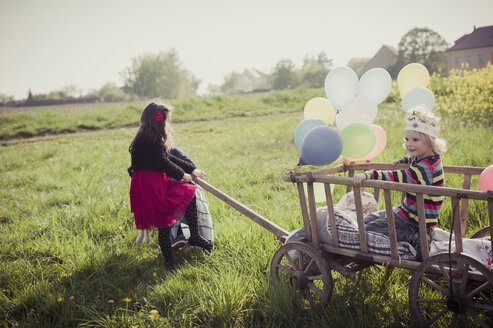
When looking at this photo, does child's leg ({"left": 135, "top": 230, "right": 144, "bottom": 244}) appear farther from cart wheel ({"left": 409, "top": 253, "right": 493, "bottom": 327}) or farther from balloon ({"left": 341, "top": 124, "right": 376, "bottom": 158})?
cart wheel ({"left": 409, "top": 253, "right": 493, "bottom": 327})

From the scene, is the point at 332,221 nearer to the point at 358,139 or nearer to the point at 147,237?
the point at 358,139

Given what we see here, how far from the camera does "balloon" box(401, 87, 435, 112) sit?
272 cm

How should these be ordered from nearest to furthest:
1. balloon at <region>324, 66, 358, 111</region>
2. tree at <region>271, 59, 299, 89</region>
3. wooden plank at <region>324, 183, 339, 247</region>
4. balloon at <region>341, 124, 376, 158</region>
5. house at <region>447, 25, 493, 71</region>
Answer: wooden plank at <region>324, 183, 339, 247</region> < balloon at <region>341, 124, 376, 158</region> < balloon at <region>324, 66, 358, 111</region> < house at <region>447, 25, 493, 71</region> < tree at <region>271, 59, 299, 89</region>

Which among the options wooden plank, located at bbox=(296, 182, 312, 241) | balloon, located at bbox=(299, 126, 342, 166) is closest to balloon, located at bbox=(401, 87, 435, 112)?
balloon, located at bbox=(299, 126, 342, 166)

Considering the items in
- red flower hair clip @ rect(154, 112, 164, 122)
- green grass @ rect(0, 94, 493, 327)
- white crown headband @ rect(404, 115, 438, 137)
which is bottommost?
green grass @ rect(0, 94, 493, 327)

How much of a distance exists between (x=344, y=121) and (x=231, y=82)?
71570 millimetres

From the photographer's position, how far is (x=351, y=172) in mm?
3172

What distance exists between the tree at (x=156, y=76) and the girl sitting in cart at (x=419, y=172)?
4611cm

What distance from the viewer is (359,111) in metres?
2.73

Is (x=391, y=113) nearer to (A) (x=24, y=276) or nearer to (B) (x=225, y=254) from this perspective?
(B) (x=225, y=254)

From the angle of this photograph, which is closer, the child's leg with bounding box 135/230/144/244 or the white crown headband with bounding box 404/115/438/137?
the white crown headband with bounding box 404/115/438/137

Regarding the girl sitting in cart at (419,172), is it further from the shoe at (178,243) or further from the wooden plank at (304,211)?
the shoe at (178,243)

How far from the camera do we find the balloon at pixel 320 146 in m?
2.32

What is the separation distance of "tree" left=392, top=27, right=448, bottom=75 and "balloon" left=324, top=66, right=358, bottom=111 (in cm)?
2729
